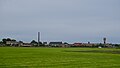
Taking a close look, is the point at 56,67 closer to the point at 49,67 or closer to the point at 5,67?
the point at 49,67

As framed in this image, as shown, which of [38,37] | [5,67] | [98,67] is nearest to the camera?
[5,67]

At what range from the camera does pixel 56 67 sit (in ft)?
72.5

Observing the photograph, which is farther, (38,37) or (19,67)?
(38,37)

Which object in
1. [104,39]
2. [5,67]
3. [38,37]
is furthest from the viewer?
[38,37]

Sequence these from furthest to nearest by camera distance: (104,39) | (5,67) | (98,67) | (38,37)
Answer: (38,37) → (104,39) → (98,67) → (5,67)

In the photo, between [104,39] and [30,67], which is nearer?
[30,67]

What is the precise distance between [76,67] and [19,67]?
4.34m

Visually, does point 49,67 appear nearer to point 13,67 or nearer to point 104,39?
point 13,67

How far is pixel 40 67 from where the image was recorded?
2178 cm

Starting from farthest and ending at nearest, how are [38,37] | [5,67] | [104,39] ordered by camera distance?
1. [38,37]
2. [104,39]
3. [5,67]

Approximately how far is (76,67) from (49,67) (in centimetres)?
208

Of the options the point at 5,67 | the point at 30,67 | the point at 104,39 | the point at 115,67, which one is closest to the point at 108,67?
the point at 115,67

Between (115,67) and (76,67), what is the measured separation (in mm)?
3200

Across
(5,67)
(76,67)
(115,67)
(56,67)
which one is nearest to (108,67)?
(115,67)
